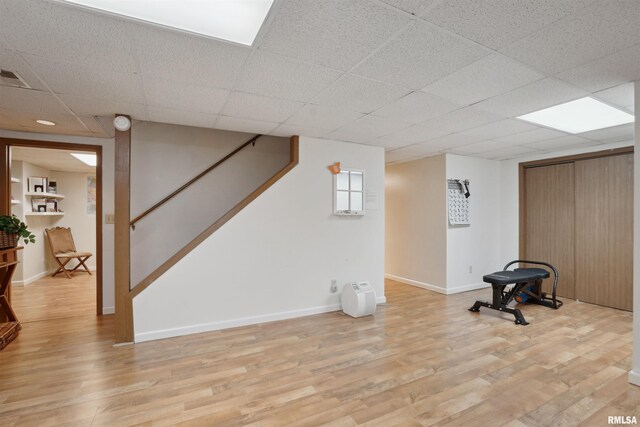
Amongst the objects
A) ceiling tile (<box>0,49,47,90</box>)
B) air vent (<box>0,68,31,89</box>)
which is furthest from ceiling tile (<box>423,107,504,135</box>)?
air vent (<box>0,68,31,89</box>)

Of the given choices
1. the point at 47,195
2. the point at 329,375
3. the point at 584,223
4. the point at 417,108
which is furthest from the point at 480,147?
the point at 47,195

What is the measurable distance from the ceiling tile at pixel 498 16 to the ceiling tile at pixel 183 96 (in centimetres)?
173

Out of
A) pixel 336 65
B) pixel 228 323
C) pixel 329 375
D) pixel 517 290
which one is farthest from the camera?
pixel 517 290

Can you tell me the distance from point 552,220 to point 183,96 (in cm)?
560

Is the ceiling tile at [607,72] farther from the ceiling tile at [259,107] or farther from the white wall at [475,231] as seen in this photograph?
the white wall at [475,231]

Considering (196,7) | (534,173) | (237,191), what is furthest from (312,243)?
(534,173)

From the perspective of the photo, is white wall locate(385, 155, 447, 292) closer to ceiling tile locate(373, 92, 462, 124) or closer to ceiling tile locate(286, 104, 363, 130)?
ceiling tile locate(373, 92, 462, 124)

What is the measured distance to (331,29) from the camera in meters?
1.69

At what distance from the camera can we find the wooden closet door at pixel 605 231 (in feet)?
13.5

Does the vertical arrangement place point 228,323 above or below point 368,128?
below

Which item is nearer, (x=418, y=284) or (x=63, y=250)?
(x=418, y=284)

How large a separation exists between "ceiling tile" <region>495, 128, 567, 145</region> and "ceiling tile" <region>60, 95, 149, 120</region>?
170 inches

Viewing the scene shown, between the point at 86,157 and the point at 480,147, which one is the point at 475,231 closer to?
the point at 480,147

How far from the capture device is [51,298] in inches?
180
